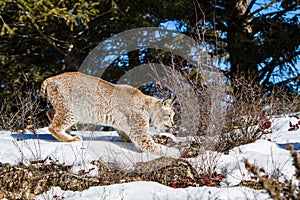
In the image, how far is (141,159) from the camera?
4375 millimetres

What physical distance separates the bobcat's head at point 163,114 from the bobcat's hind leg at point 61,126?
1.13 metres

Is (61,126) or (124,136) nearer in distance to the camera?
(61,126)

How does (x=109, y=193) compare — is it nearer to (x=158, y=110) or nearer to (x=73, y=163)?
(x=73, y=163)

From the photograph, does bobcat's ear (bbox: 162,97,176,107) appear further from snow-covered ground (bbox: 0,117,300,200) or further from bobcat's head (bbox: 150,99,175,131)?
snow-covered ground (bbox: 0,117,300,200)

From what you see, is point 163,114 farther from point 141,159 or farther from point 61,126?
point 61,126

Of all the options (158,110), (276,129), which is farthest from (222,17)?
(158,110)

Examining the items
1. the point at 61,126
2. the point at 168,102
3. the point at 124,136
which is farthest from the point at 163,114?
the point at 61,126

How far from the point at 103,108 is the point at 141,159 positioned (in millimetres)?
1181

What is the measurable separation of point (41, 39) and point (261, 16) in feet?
20.6

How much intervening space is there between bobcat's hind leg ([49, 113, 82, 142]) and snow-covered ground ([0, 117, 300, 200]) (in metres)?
0.11

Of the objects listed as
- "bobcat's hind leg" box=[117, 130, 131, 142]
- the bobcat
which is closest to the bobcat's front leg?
the bobcat

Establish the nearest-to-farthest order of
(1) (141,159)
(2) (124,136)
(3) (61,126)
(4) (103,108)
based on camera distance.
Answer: (1) (141,159)
(3) (61,126)
(4) (103,108)
(2) (124,136)

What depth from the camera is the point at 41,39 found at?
10.9m

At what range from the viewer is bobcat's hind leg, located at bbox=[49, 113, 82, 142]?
197 inches
